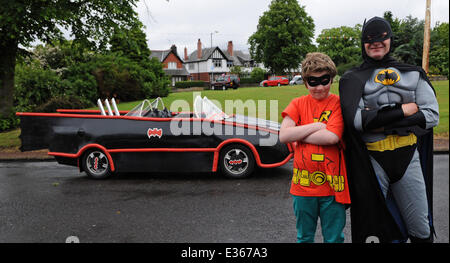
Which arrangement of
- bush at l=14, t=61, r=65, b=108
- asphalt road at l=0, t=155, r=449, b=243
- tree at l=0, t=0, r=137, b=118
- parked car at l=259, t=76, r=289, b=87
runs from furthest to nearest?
1. parked car at l=259, t=76, r=289, b=87
2. bush at l=14, t=61, r=65, b=108
3. tree at l=0, t=0, r=137, b=118
4. asphalt road at l=0, t=155, r=449, b=243

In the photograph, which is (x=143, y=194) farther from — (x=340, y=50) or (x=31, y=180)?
(x=340, y=50)

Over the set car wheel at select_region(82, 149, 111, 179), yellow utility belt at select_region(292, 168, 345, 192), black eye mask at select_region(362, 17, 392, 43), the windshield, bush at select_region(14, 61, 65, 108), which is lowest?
car wheel at select_region(82, 149, 111, 179)

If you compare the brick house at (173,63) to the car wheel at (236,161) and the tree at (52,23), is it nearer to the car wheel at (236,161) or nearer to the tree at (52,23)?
the tree at (52,23)

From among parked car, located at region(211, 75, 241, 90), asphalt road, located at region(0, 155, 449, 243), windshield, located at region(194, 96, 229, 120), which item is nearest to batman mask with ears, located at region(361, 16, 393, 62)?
asphalt road, located at region(0, 155, 449, 243)

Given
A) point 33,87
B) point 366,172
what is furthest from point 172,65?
point 366,172

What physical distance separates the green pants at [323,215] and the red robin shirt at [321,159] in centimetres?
5

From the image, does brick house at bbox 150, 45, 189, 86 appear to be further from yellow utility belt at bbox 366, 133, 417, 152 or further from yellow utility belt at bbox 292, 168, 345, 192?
yellow utility belt at bbox 366, 133, 417, 152

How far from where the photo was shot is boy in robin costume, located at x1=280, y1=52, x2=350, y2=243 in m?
2.30

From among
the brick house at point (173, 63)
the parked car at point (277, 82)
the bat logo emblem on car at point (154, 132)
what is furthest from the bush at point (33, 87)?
the brick house at point (173, 63)

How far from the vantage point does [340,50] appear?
64.4 metres

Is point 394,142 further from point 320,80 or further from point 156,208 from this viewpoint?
point 156,208

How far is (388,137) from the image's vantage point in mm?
2219

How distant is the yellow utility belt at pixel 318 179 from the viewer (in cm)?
231

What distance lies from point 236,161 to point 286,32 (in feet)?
117
